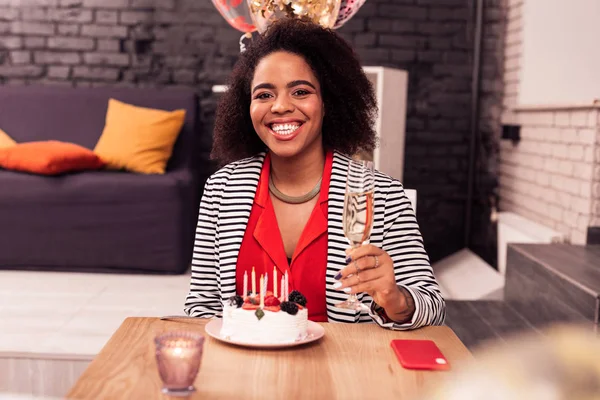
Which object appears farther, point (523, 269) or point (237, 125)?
point (523, 269)

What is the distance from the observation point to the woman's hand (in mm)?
1194

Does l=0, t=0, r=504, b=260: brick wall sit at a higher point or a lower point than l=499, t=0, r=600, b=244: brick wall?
higher

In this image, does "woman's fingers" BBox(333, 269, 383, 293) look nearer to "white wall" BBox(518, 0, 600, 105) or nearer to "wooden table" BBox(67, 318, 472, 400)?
"wooden table" BBox(67, 318, 472, 400)

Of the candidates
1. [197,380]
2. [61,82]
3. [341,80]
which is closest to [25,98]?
[61,82]

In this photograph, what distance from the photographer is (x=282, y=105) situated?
5.28ft

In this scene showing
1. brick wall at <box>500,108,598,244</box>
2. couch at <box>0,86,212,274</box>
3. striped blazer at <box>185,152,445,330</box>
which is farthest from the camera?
couch at <box>0,86,212,274</box>

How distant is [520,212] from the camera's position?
173 inches

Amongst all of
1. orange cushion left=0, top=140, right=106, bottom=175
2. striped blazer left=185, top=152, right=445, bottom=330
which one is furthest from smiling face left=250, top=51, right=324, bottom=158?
orange cushion left=0, top=140, right=106, bottom=175

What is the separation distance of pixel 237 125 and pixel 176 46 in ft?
11.0

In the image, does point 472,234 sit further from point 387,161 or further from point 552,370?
point 552,370

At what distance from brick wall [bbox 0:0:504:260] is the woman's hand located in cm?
373

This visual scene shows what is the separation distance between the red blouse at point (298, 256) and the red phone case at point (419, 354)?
416 mm

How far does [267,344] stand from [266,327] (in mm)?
33

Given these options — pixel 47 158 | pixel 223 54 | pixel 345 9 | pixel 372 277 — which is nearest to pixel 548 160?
pixel 345 9
